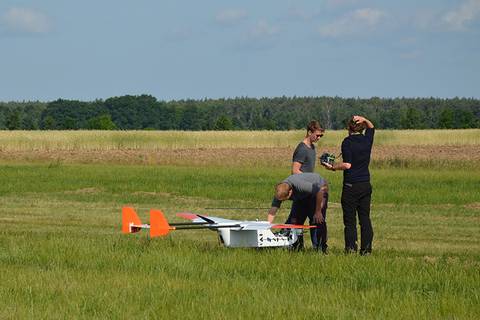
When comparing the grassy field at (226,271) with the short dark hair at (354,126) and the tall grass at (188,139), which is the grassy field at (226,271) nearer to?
the short dark hair at (354,126)

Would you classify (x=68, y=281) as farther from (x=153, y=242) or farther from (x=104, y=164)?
(x=104, y=164)

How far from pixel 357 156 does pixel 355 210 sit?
73 centimetres

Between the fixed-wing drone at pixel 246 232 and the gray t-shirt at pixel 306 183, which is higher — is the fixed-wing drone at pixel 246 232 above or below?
below

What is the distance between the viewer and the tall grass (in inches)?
2554

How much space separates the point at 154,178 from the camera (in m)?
34.2

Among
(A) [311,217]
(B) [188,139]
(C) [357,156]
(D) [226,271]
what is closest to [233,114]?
(B) [188,139]

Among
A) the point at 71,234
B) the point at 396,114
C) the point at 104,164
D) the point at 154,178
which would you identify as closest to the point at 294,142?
the point at 104,164

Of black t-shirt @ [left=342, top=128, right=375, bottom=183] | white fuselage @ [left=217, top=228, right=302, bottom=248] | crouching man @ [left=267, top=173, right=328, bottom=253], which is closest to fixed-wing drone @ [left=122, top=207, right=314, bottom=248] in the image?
white fuselage @ [left=217, top=228, right=302, bottom=248]

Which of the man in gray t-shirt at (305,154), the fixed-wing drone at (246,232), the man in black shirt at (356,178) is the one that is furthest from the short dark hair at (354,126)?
the fixed-wing drone at (246,232)

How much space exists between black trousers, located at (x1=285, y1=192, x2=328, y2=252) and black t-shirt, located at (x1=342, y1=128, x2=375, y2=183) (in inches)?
30.1

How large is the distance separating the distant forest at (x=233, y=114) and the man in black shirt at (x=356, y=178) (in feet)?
316

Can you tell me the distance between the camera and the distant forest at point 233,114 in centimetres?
11638

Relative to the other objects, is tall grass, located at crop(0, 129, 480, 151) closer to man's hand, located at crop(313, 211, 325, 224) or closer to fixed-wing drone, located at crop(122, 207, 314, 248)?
fixed-wing drone, located at crop(122, 207, 314, 248)

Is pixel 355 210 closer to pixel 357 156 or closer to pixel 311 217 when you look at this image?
pixel 357 156
